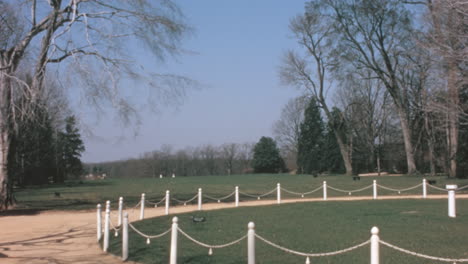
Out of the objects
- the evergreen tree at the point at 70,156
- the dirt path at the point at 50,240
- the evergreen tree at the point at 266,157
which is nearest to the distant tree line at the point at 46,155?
the evergreen tree at the point at 70,156

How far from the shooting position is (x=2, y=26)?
58.2 feet

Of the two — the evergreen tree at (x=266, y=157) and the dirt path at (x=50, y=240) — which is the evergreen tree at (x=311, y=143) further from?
the dirt path at (x=50, y=240)

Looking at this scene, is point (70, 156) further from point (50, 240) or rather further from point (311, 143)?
point (50, 240)

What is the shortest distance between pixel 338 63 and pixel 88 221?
118 ft

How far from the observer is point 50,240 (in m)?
15.1

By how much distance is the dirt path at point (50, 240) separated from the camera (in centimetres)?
1150

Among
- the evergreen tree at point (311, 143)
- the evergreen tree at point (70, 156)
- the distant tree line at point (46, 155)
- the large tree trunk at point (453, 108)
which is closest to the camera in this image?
the large tree trunk at point (453, 108)

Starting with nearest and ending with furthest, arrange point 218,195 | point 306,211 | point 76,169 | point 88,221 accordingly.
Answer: point 306,211 → point 88,221 → point 218,195 → point 76,169

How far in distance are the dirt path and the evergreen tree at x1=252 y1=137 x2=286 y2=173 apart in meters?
71.8

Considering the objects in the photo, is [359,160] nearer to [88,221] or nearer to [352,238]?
[88,221]

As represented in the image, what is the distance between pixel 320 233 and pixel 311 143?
72.2 metres

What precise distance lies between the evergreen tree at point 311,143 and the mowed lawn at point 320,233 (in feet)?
202

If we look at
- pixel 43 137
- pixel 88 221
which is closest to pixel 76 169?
pixel 43 137

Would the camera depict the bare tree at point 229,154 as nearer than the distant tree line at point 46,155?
No
